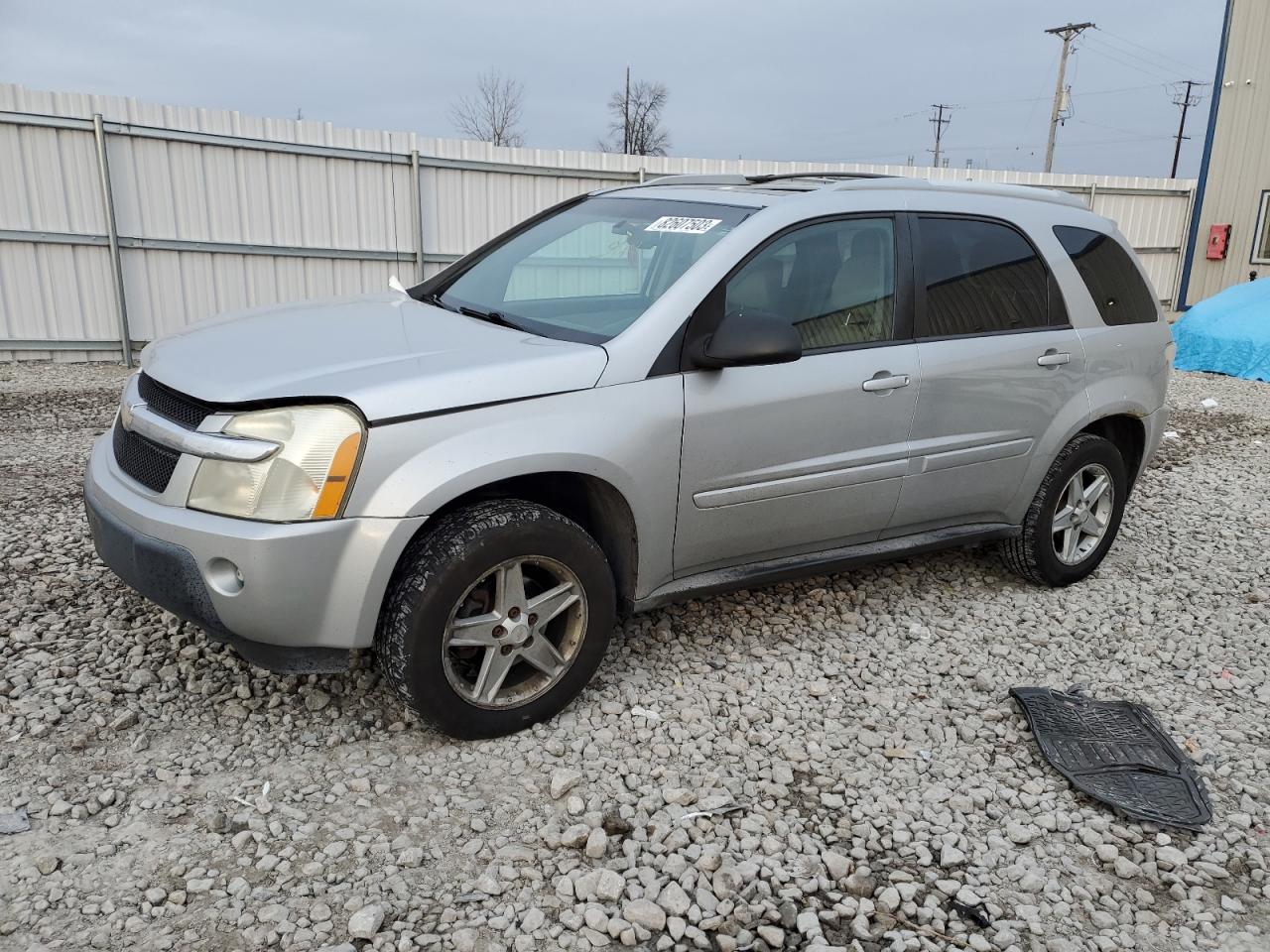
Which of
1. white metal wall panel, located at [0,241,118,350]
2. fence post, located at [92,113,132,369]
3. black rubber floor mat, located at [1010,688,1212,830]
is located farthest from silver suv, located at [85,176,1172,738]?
white metal wall panel, located at [0,241,118,350]

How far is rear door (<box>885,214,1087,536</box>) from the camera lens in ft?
12.9

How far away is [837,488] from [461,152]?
344 inches

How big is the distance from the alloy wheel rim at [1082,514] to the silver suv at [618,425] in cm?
2

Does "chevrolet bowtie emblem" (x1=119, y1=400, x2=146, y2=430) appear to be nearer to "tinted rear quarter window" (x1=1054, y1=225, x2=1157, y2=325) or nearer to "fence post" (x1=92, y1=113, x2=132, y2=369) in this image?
"tinted rear quarter window" (x1=1054, y1=225, x2=1157, y2=325)

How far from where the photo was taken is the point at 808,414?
3516 millimetres

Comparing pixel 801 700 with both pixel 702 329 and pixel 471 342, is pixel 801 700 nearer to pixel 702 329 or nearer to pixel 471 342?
pixel 702 329

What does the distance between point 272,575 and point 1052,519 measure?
11.5 ft

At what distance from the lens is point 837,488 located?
370 centimetres

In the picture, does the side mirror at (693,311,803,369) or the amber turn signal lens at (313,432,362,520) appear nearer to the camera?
the amber turn signal lens at (313,432,362,520)

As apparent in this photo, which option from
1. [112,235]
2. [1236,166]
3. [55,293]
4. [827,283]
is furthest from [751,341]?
[1236,166]

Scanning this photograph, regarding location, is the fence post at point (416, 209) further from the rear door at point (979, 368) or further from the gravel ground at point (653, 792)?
the rear door at point (979, 368)

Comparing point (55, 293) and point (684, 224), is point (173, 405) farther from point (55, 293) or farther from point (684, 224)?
point (55, 293)

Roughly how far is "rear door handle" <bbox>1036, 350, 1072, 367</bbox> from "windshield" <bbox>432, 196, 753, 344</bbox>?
5.12ft

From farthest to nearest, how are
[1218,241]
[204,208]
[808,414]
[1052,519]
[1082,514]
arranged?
[1218,241] < [204,208] < [1082,514] < [1052,519] < [808,414]
